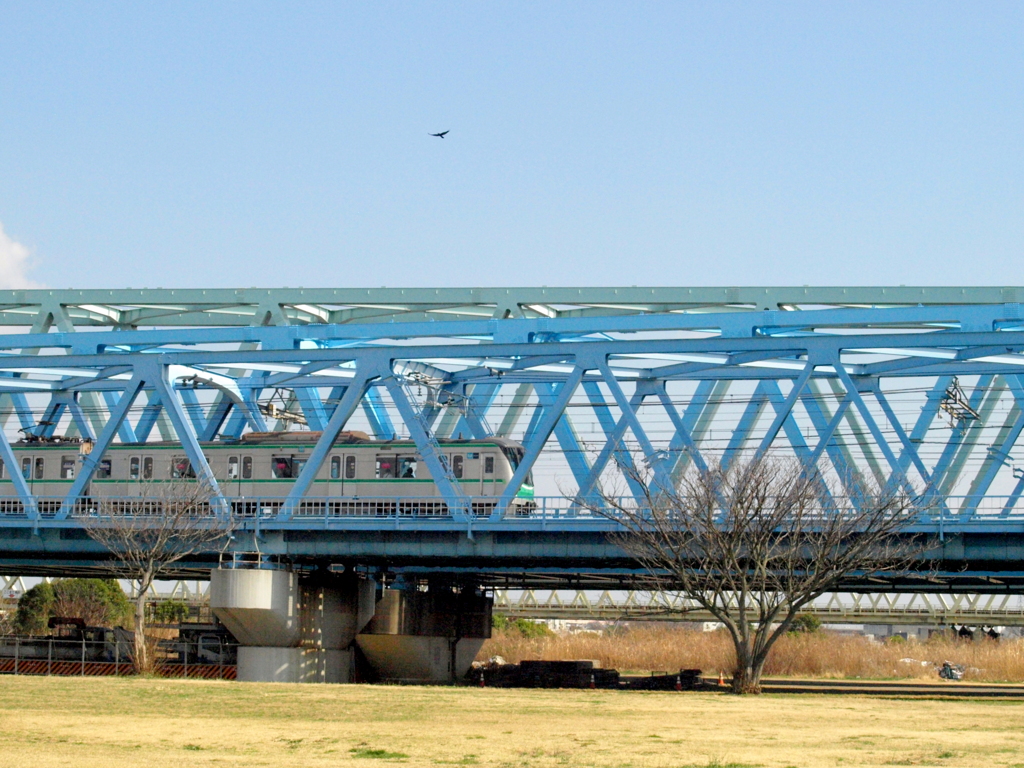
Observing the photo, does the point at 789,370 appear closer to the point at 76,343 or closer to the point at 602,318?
the point at 602,318

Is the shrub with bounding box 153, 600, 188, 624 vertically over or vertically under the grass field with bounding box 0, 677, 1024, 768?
over

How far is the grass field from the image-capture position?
21234mm

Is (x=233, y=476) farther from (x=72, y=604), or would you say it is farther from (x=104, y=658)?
(x=72, y=604)

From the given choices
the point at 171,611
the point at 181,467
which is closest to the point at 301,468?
the point at 181,467

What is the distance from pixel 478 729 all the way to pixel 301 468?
90.1 ft

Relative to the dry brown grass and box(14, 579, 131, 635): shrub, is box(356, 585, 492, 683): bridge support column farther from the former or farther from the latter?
box(14, 579, 131, 635): shrub

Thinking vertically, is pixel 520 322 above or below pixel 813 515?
above

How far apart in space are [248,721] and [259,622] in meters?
21.5

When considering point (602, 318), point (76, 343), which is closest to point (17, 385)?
point (76, 343)

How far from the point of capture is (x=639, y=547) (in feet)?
143

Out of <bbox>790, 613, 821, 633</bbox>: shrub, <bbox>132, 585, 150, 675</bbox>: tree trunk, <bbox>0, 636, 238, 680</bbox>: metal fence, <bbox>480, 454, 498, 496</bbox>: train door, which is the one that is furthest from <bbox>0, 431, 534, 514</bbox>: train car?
<bbox>790, 613, 821, 633</bbox>: shrub

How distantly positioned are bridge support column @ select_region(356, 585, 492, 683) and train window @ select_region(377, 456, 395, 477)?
5943 millimetres

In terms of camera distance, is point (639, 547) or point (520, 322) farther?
point (520, 322)

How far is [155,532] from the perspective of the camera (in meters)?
48.9
